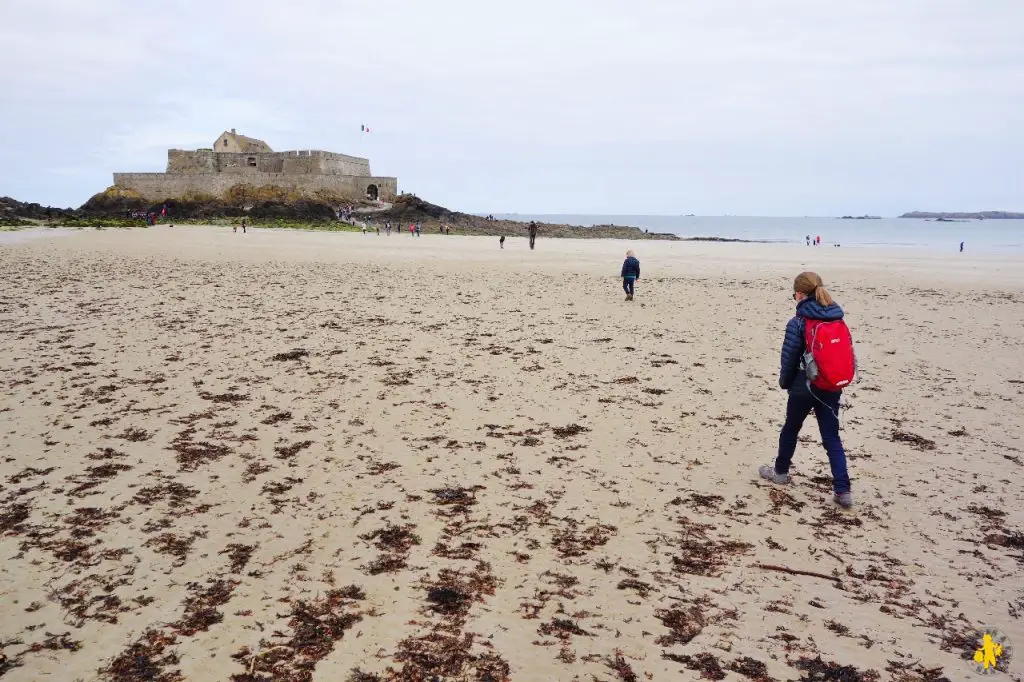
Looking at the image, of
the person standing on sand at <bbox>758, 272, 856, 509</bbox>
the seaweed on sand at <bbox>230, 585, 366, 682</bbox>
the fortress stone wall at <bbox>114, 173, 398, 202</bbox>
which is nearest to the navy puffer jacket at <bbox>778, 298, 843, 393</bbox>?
the person standing on sand at <bbox>758, 272, 856, 509</bbox>

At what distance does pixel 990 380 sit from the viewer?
8.80 metres

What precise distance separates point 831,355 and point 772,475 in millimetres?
1260

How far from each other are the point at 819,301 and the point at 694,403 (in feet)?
9.31

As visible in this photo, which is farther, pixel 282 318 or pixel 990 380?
pixel 282 318

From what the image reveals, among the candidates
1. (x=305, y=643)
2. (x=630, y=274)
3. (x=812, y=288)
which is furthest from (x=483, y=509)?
(x=630, y=274)

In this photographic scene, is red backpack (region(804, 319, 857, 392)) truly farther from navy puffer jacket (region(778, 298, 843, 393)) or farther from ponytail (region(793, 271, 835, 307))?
ponytail (region(793, 271, 835, 307))

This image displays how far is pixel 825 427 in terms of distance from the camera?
5.24m

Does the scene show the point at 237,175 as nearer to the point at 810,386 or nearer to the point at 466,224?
the point at 466,224

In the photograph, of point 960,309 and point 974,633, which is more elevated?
point 960,309

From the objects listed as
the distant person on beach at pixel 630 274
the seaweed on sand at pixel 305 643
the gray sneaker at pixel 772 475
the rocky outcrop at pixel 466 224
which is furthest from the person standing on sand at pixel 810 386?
the rocky outcrop at pixel 466 224

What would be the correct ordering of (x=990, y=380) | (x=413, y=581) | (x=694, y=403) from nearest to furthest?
(x=413, y=581), (x=694, y=403), (x=990, y=380)

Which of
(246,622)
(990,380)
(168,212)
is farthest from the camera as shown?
(168,212)

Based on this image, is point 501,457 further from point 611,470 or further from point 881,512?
point 881,512

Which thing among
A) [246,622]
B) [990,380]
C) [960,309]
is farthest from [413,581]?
[960,309]
